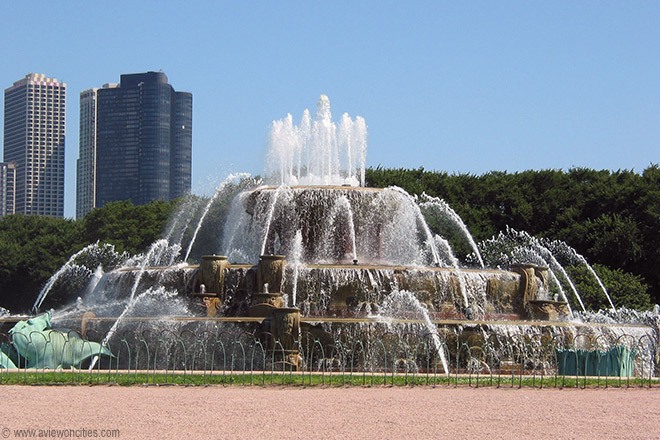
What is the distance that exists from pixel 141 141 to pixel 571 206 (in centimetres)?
13782

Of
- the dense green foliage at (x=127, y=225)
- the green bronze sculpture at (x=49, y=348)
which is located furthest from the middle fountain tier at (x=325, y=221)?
the dense green foliage at (x=127, y=225)

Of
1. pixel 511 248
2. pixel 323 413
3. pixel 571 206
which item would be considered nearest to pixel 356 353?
pixel 323 413

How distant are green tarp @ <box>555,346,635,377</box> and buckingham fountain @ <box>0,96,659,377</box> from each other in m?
0.03

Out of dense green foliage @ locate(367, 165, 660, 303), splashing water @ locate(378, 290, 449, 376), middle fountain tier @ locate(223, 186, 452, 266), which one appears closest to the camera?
splashing water @ locate(378, 290, 449, 376)

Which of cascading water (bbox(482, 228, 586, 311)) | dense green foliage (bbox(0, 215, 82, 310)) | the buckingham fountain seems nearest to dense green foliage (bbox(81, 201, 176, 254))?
dense green foliage (bbox(0, 215, 82, 310))

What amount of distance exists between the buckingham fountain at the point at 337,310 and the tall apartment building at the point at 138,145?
14766 cm

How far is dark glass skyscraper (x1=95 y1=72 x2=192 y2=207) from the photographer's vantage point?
→ 183 meters

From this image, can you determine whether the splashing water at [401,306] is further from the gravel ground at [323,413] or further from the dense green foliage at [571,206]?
the dense green foliage at [571,206]

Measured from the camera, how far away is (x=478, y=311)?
2705 centimetres

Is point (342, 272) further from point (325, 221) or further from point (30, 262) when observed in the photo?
point (30, 262)

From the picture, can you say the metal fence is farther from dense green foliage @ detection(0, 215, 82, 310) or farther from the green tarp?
dense green foliage @ detection(0, 215, 82, 310)

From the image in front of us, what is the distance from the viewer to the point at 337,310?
26297 mm

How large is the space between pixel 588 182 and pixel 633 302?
49.7 feet

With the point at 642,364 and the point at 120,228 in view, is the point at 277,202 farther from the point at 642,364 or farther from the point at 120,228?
the point at 120,228
